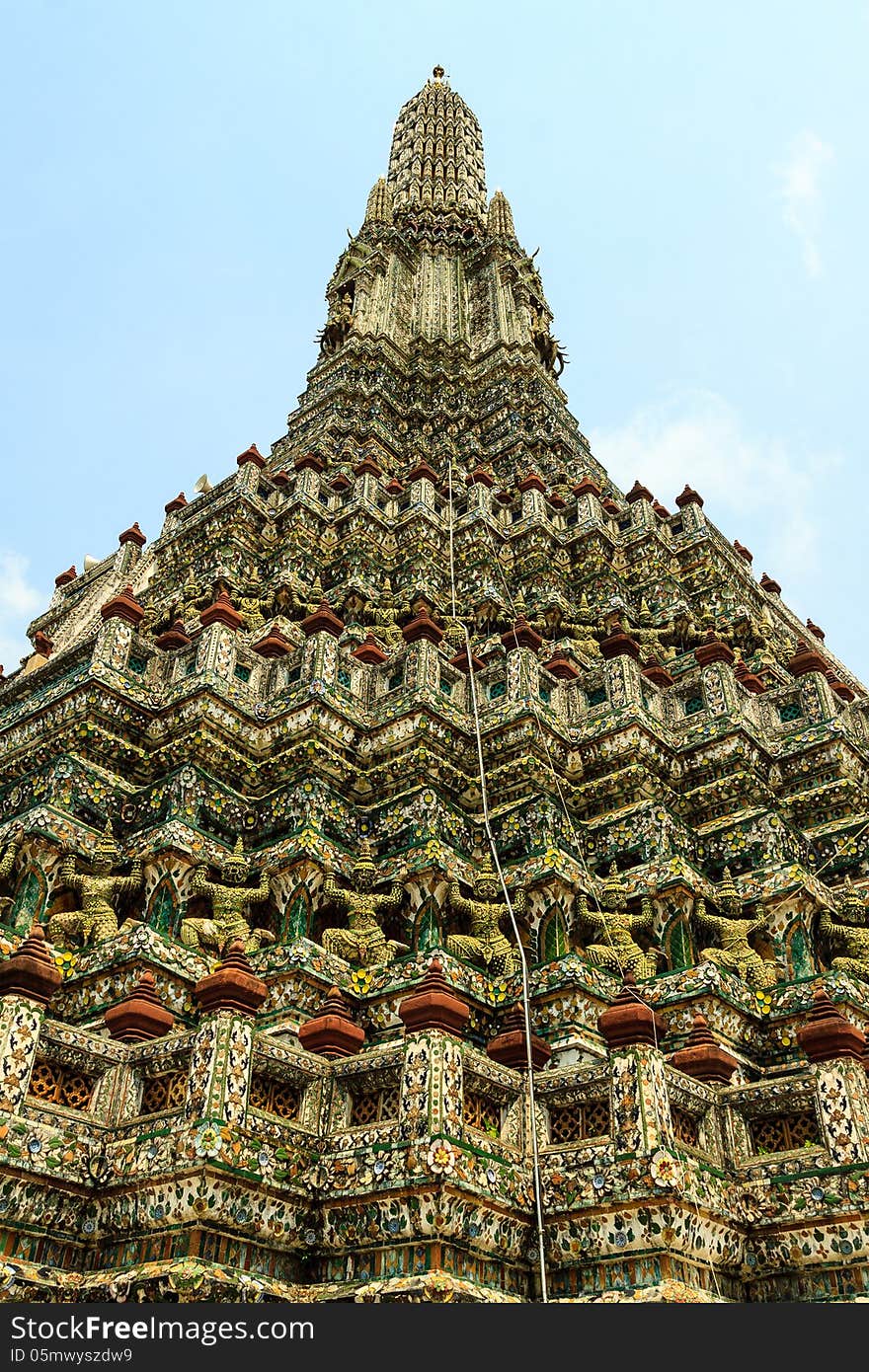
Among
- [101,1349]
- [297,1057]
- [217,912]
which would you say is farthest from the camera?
[217,912]

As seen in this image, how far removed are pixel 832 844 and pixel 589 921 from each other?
374 centimetres

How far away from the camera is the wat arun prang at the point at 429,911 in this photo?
711 centimetres

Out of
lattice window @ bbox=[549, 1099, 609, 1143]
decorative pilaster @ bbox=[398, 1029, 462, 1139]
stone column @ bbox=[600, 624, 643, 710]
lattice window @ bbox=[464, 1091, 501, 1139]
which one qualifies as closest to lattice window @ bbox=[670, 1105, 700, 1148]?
lattice window @ bbox=[549, 1099, 609, 1143]

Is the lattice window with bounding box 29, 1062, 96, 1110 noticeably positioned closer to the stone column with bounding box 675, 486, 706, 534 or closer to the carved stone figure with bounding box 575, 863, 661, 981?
the carved stone figure with bounding box 575, 863, 661, 981

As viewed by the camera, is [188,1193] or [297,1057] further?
[297,1057]

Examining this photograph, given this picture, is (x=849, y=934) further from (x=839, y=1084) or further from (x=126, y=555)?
(x=126, y=555)

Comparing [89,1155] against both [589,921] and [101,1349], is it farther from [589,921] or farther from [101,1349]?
[589,921]

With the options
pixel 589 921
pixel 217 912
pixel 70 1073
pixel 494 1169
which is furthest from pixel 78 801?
pixel 494 1169

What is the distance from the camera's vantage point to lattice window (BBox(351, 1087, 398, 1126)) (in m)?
7.78

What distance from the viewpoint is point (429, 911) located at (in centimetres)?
1137

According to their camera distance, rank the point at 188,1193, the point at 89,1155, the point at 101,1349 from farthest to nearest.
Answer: the point at 89,1155 < the point at 188,1193 < the point at 101,1349

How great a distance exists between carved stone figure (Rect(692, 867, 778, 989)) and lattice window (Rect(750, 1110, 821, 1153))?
2.32 m

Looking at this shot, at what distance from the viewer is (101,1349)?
529 centimetres

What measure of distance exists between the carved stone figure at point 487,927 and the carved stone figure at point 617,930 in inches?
29.4
